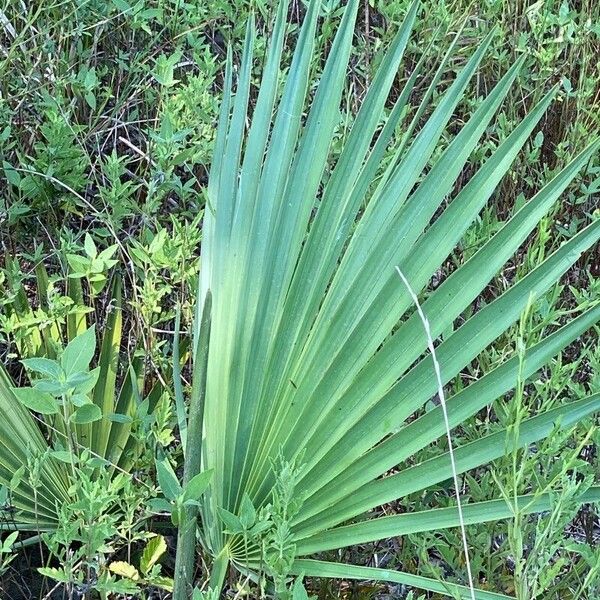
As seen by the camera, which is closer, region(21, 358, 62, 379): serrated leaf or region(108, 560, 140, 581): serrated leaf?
region(21, 358, 62, 379): serrated leaf

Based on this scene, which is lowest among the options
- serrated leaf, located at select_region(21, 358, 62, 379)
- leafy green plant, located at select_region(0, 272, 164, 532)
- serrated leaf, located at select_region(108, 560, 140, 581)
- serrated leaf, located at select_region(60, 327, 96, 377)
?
serrated leaf, located at select_region(108, 560, 140, 581)

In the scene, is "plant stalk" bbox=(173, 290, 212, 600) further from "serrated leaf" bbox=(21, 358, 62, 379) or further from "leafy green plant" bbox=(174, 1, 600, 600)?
"serrated leaf" bbox=(21, 358, 62, 379)

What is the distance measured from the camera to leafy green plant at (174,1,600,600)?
143cm

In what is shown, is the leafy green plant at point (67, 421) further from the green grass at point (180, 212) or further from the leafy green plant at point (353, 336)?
the leafy green plant at point (353, 336)

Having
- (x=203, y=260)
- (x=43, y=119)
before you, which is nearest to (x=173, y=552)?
(x=203, y=260)

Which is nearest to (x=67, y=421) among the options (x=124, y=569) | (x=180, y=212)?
(x=124, y=569)

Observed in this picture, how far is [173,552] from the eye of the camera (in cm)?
194

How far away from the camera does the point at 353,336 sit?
57.1 inches

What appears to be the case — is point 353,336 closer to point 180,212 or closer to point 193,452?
point 193,452

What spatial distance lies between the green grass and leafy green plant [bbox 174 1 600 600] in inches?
3.6

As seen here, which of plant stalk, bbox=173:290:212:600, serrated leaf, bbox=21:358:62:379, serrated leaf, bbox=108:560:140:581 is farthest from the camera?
serrated leaf, bbox=108:560:140:581

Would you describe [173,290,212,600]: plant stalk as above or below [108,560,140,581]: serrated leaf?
above

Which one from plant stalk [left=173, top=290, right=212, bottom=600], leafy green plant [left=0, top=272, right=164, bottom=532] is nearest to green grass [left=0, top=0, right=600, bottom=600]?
leafy green plant [left=0, top=272, right=164, bottom=532]

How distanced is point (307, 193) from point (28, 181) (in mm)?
985
